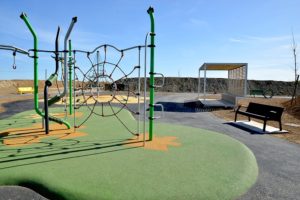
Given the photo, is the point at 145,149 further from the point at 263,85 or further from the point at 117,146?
the point at 263,85

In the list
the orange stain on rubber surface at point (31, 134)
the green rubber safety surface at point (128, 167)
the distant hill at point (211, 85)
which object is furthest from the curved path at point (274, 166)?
the distant hill at point (211, 85)

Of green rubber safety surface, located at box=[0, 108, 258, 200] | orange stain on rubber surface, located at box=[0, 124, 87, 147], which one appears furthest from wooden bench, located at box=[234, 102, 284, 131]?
orange stain on rubber surface, located at box=[0, 124, 87, 147]

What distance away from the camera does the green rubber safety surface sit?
4.00 meters

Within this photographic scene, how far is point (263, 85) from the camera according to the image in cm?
5444

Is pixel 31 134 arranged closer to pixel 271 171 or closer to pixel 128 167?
pixel 128 167

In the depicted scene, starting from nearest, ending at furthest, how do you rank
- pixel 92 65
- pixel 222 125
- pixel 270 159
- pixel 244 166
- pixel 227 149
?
pixel 244 166 → pixel 270 159 → pixel 227 149 → pixel 92 65 → pixel 222 125

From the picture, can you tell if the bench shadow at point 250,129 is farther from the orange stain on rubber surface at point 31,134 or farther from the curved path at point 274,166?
the orange stain on rubber surface at point 31,134

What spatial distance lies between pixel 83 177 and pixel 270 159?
4081 mm

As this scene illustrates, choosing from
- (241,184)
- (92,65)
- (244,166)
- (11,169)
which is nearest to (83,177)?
(11,169)

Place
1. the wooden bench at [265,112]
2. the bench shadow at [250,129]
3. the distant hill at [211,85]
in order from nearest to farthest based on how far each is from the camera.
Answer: the bench shadow at [250,129] → the wooden bench at [265,112] → the distant hill at [211,85]

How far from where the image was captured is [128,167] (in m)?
5.02

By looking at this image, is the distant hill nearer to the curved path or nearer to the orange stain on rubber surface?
the orange stain on rubber surface

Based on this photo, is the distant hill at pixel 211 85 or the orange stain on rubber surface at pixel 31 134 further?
the distant hill at pixel 211 85

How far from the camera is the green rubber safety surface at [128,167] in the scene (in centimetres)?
400
